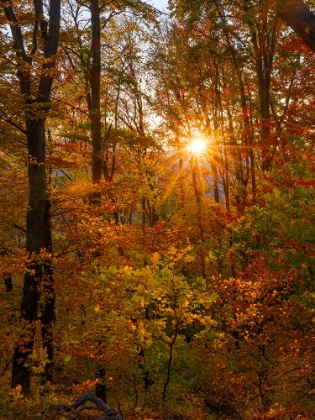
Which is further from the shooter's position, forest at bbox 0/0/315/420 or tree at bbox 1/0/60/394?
tree at bbox 1/0/60/394

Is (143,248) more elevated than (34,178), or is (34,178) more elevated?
(34,178)

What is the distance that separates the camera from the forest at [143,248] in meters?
6.03

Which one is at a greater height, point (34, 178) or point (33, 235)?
point (34, 178)

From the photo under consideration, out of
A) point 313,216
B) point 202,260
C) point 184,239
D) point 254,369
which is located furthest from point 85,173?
point 313,216

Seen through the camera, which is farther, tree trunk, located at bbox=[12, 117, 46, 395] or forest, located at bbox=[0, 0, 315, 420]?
tree trunk, located at bbox=[12, 117, 46, 395]

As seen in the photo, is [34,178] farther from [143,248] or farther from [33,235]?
[143,248]

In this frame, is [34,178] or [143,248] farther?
[143,248]

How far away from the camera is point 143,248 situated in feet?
35.4

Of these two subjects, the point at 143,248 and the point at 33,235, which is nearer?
the point at 33,235

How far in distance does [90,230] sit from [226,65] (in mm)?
12740

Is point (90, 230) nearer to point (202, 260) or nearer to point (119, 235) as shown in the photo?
point (119, 235)

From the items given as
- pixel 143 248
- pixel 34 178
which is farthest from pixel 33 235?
pixel 143 248

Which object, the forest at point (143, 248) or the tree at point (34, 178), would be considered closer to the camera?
the forest at point (143, 248)

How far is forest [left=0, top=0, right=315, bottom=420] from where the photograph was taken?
603 centimetres
